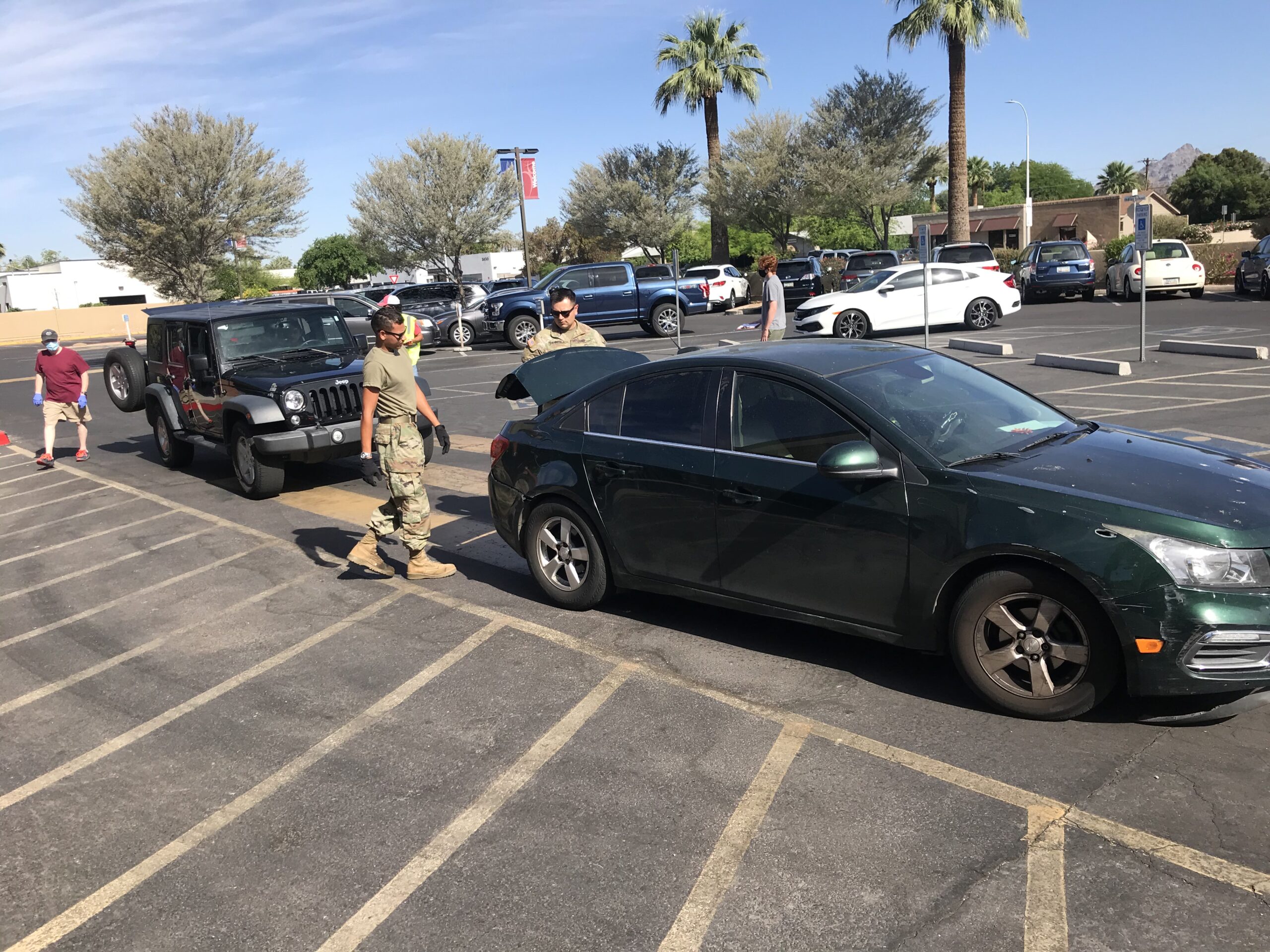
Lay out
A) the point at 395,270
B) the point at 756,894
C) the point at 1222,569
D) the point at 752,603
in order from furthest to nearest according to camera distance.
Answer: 1. the point at 395,270
2. the point at 752,603
3. the point at 1222,569
4. the point at 756,894

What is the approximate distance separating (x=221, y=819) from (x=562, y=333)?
523 centimetres

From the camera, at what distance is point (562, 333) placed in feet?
28.3

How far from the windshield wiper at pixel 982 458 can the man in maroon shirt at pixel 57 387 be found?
39.7ft

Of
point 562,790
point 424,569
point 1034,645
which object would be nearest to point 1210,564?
point 1034,645

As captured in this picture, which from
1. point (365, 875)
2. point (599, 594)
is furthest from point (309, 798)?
point (599, 594)

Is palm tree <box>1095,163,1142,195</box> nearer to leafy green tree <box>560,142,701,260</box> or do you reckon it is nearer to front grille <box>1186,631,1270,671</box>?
leafy green tree <box>560,142,701,260</box>

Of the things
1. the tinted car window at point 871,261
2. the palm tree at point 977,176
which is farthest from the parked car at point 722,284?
the palm tree at point 977,176

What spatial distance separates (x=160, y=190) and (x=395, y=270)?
736 inches

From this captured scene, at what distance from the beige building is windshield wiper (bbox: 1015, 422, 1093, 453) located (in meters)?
59.6

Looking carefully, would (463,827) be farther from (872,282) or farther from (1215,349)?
(872,282)

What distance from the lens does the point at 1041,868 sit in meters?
3.41

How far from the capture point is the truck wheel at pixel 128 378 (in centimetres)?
1284

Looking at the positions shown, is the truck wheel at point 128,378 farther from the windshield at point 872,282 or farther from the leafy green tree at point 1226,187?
the leafy green tree at point 1226,187

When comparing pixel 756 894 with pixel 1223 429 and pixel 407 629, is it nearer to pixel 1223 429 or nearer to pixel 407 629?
pixel 407 629
